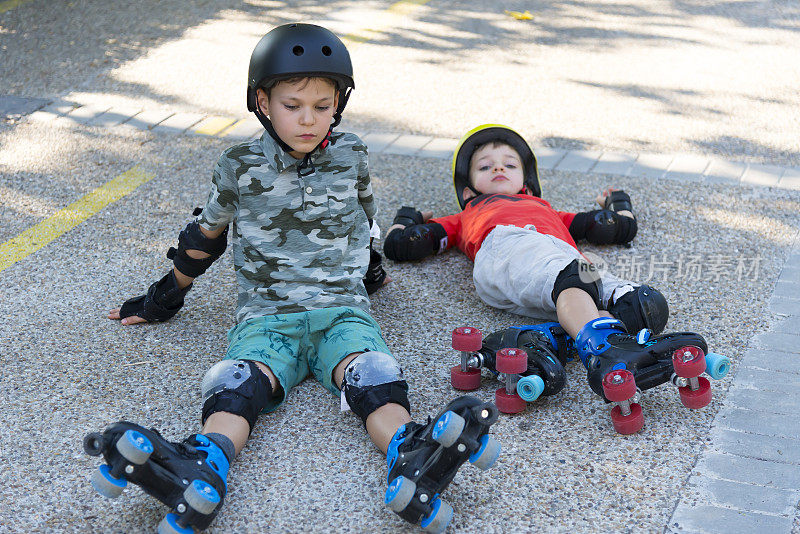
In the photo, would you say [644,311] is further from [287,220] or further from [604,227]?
[287,220]

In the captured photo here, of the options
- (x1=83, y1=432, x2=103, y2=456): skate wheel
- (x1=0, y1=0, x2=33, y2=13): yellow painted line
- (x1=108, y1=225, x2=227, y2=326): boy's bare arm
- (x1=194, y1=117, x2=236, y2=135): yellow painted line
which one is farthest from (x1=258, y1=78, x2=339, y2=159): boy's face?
(x1=0, y1=0, x2=33, y2=13): yellow painted line

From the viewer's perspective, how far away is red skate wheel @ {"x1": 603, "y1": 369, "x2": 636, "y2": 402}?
8.63 feet

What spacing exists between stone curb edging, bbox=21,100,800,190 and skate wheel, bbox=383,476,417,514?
2.98m

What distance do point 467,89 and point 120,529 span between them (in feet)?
14.5

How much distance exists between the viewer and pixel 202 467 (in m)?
2.36

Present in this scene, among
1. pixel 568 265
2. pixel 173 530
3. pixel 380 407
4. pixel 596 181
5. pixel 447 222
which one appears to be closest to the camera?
pixel 173 530

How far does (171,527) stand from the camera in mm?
2250

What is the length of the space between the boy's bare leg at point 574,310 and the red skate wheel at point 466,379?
1.14 feet

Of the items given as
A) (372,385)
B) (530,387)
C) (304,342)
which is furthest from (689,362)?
(304,342)

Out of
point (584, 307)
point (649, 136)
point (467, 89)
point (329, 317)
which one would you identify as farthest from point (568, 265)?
point (467, 89)

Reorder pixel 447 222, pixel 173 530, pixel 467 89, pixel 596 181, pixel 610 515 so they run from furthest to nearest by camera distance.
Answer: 1. pixel 467 89
2. pixel 596 181
3. pixel 447 222
4. pixel 610 515
5. pixel 173 530

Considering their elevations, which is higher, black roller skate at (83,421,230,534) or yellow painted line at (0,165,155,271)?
black roller skate at (83,421,230,534)

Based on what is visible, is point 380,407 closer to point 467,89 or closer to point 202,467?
point 202,467

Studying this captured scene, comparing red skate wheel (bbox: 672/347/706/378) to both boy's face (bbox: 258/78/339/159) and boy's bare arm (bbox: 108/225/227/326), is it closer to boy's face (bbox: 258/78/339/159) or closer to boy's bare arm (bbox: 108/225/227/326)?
boy's face (bbox: 258/78/339/159)
